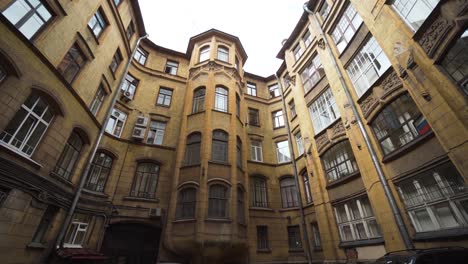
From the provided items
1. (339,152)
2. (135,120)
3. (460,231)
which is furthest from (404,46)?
(135,120)

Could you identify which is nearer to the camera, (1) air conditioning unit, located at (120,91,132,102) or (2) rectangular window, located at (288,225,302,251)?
(2) rectangular window, located at (288,225,302,251)

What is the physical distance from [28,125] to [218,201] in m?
8.99

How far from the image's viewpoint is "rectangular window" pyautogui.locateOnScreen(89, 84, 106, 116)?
486 inches

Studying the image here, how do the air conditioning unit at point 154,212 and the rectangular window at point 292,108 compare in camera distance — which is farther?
the rectangular window at point 292,108

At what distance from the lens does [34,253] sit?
8305 mm

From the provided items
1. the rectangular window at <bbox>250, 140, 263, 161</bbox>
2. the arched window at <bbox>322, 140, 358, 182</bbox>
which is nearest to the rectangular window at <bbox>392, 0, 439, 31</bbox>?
the arched window at <bbox>322, 140, 358, 182</bbox>

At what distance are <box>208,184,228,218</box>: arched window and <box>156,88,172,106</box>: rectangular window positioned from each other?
339 inches

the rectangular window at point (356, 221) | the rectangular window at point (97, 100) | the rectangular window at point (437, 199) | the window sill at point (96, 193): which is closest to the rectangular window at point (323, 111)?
the rectangular window at point (356, 221)

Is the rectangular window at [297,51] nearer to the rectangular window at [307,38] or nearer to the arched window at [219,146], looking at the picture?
the rectangular window at [307,38]

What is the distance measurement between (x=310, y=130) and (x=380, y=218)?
6.80 meters

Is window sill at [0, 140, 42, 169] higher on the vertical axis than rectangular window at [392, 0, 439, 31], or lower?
lower

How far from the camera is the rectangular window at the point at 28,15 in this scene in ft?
24.7

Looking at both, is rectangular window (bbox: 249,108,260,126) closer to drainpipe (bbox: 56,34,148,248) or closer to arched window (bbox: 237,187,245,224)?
arched window (bbox: 237,187,245,224)

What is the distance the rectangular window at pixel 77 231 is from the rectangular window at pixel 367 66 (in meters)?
15.6
